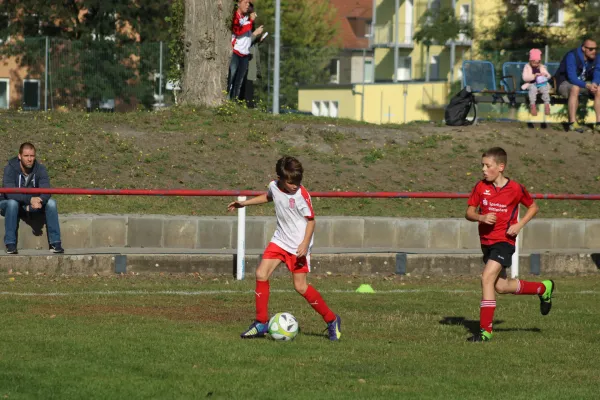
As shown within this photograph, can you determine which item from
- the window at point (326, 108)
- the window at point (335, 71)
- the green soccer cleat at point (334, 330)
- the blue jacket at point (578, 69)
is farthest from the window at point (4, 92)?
the green soccer cleat at point (334, 330)

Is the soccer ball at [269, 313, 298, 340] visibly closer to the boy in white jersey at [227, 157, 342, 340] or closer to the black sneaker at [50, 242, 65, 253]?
the boy in white jersey at [227, 157, 342, 340]

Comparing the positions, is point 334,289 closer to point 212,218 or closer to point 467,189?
point 212,218

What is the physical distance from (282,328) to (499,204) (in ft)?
7.49

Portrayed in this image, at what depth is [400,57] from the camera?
75.0m

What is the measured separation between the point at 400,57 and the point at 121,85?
3966cm

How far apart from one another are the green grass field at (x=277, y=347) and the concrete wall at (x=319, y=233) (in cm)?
152

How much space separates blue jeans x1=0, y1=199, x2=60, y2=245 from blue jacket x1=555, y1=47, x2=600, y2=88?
11913mm

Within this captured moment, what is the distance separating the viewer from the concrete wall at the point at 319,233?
16.3 meters

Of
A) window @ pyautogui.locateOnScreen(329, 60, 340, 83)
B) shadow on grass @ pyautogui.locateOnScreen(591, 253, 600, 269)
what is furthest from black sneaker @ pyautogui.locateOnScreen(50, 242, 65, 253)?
window @ pyautogui.locateOnScreen(329, 60, 340, 83)

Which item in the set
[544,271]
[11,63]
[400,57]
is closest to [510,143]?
[544,271]

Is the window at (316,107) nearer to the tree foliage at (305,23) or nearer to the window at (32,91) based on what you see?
the tree foliage at (305,23)

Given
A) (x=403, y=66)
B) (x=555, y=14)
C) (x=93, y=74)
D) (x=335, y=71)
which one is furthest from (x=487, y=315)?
(x=403, y=66)

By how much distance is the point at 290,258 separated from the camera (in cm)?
1070

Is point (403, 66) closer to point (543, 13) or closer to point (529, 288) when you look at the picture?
point (543, 13)
